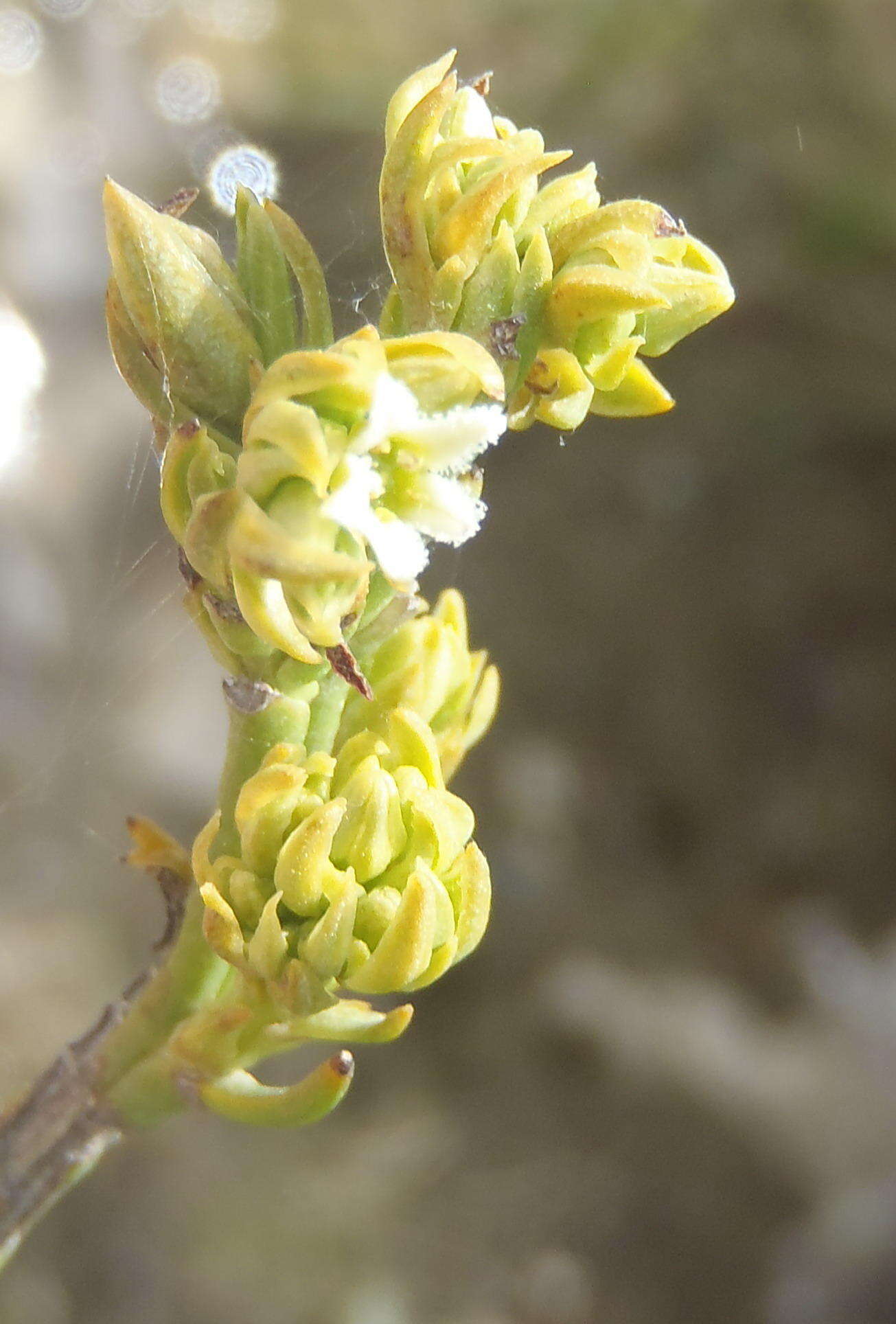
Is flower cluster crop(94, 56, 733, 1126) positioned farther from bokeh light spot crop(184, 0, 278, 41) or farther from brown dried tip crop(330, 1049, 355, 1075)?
bokeh light spot crop(184, 0, 278, 41)

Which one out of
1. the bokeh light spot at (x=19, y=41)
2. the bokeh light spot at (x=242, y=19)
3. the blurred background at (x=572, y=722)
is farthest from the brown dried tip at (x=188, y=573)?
the bokeh light spot at (x=19, y=41)

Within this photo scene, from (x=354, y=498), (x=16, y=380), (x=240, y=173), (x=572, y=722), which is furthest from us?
(x=572, y=722)

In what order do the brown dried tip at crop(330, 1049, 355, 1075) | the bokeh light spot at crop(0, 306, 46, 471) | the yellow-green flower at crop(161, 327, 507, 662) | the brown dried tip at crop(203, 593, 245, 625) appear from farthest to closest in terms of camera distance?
the bokeh light spot at crop(0, 306, 46, 471)
the brown dried tip at crop(330, 1049, 355, 1075)
the brown dried tip at crop(203, 593, 245, 625)
the yellow-green flower at crop(161, 327, 507, 662)

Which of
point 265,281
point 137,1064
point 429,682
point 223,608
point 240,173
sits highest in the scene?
point 240,173

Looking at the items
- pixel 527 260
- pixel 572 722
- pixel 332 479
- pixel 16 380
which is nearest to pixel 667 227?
pixel 527 260

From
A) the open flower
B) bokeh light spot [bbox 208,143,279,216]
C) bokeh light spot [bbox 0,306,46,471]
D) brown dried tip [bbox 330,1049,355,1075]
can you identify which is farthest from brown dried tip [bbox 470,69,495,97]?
bokeh light spot [bbox 0,306,46,471]

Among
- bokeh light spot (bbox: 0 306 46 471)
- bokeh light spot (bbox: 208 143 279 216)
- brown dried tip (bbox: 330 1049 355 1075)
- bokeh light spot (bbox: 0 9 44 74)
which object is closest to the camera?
brown dried tip (bbox: 330 1049 355 1075)

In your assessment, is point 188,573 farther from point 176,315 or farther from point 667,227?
point 667,227

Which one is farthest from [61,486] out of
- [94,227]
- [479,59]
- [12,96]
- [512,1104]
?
[512,1104]
